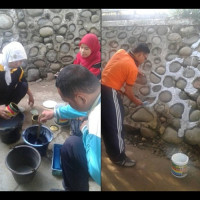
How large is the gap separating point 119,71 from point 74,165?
0.53 metres

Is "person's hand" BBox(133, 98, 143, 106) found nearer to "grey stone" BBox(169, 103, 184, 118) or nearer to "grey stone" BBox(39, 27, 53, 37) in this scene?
"grey stone" BBox(169, 103, 184, 118)

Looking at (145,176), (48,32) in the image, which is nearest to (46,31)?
(48,32)

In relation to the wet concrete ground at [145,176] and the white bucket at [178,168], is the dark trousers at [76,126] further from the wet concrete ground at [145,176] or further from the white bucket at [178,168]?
the white bucket at [178,168]

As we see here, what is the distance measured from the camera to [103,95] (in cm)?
99

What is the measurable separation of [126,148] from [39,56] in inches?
26.4

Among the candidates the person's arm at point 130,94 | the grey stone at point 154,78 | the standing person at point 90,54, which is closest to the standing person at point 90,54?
the standing person at point 90,54

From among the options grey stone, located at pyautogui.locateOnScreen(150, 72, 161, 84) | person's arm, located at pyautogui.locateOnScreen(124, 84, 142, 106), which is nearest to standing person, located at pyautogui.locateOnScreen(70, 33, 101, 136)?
person's arm, located at pyautogui.locateOnScreen(124, 84, 142, 106)

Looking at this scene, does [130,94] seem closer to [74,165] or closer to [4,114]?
[74,165]

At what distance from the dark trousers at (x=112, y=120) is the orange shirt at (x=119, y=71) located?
0.13ft
